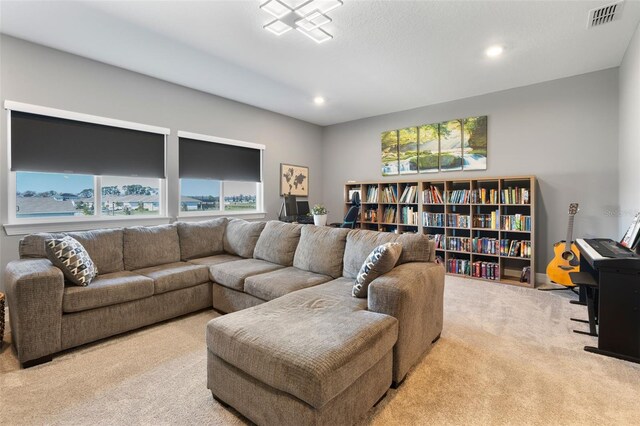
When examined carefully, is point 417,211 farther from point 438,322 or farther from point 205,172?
point 205,172

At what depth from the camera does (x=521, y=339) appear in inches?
A: 94.3

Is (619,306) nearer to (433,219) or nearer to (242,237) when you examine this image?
(433,219)

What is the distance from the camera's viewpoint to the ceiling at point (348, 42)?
98.3 inches

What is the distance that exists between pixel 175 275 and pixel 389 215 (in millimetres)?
3654

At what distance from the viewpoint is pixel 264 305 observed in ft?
6.31

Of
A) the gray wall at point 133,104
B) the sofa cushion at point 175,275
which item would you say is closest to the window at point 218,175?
the gray wall at point 133,104

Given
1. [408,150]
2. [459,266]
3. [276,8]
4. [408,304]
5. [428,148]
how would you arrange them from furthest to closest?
[408,150]
[428,148]
[459,266]
[276,8]
[408,304]

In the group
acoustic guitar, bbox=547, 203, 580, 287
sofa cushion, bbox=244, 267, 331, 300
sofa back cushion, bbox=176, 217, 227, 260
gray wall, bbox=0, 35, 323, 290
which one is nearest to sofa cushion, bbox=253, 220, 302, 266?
sofa cushion, bbox=244, 267, 331, 300

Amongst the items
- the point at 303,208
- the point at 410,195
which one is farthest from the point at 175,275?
the point at 410,195

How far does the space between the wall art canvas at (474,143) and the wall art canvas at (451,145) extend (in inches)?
2.8

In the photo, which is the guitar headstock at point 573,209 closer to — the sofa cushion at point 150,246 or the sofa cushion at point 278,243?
the sofa cushion at point 278,243

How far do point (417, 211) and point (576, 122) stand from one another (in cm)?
230

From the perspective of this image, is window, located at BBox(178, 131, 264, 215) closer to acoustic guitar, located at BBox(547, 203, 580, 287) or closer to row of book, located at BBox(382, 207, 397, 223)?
row of book, located at BBox(382, 207, 397, 223)

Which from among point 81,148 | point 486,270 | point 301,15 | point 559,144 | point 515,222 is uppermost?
point 301,15
